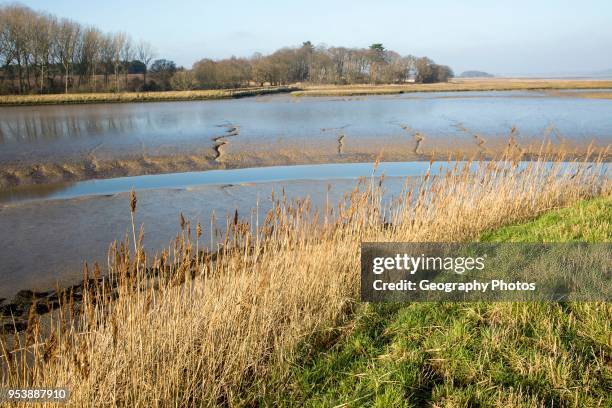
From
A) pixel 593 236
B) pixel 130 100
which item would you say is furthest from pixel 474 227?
pixel 130 100

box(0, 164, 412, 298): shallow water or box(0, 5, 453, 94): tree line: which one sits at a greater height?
box(0, 5, 453, 94): tree line

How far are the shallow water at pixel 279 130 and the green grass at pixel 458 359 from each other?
9.81 m

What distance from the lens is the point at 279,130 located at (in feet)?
59.8

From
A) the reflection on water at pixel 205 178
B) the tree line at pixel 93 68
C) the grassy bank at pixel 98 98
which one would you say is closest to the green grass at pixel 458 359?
the reflection on water at pixel 205 178

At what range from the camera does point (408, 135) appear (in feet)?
54.4

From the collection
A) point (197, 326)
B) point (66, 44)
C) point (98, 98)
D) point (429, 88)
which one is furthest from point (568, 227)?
point (66, 44)

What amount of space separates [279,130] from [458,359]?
15.7 metres

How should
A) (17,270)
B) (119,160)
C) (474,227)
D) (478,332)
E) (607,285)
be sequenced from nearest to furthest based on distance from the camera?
(478,332) < (607,285) < (17,270) < (474,227) < (119,160)

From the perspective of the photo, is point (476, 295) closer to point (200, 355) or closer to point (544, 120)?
point (200, 355)

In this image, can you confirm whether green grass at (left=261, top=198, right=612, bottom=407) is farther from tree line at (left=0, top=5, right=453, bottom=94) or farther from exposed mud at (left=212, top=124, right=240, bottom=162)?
tree line at (left=0, top=5, right=453, bottom=94)

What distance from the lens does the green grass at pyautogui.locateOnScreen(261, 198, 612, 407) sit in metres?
2.82

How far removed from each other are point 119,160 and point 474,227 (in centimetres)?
1035

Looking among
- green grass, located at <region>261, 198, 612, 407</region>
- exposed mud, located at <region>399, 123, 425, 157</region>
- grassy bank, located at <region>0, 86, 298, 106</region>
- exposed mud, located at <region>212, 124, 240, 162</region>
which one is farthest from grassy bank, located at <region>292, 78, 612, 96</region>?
green grass, located at <region>261, 198, 612, 407</region>

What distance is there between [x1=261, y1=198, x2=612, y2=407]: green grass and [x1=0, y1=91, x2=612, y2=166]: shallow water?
32.2 ft
